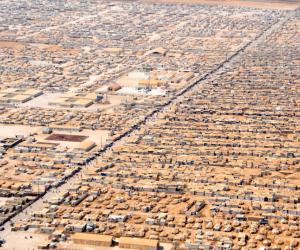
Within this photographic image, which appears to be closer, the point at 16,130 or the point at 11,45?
the point at 16,130

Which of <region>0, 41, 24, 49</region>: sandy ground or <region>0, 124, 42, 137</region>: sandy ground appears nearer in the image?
<region>0, 124, 42, 137</region>: sandy ground

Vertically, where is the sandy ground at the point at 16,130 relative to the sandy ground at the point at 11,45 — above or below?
below

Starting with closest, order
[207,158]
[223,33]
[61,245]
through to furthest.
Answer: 1. [61,245]
2. [207,158]
3. [223,33]

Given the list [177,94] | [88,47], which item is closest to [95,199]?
Result: [177,94]

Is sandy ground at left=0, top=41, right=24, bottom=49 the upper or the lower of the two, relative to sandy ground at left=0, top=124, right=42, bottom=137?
upper

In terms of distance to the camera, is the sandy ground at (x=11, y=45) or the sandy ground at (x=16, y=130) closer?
the sandy ground at (x=16, y=130)

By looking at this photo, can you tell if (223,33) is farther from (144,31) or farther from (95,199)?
(95,199)

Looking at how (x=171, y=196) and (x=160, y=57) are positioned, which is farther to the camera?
(x=160, y=57)

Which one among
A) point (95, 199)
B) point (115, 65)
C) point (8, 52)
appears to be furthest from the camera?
point (8, 52)

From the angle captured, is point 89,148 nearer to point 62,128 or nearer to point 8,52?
point 62,128

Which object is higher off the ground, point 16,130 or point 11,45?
point 11,45
